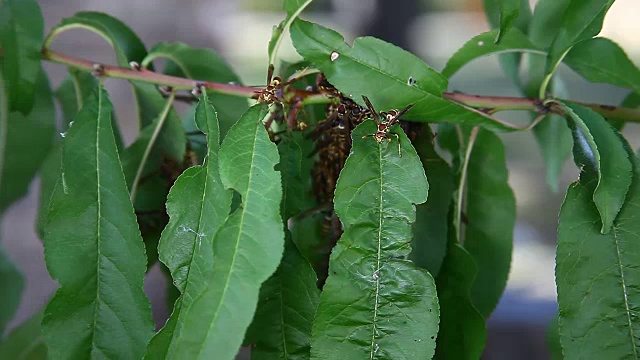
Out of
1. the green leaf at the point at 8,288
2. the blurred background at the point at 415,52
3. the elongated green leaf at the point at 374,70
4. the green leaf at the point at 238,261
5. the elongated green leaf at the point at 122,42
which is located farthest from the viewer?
the blurred background at the point at 415,52

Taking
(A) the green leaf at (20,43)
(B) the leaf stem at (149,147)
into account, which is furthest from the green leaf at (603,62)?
(A) the green leaf at (20,43)

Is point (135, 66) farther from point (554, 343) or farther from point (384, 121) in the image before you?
point (554, 343)

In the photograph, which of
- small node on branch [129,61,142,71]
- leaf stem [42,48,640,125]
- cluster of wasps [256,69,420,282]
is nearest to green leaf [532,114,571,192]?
leaf stem [42,48,640,125]

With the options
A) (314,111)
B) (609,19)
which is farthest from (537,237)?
(314,111)

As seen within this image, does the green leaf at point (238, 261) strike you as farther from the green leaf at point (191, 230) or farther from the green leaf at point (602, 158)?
the green leaf at point (602, 158)

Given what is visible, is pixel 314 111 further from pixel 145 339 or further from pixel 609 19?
pixel 609 19

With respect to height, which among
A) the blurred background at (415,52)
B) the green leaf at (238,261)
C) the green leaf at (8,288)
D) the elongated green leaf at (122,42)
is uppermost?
the blurred background at (415,52)
